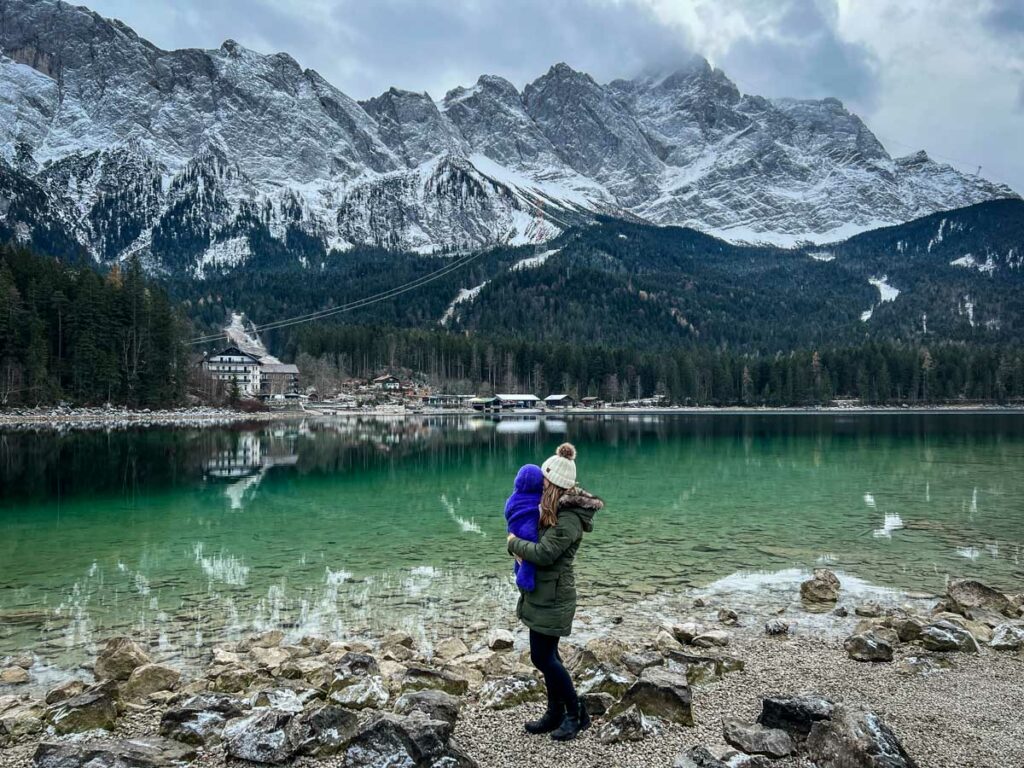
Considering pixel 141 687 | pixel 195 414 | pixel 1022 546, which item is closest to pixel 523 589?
pixel 141 687

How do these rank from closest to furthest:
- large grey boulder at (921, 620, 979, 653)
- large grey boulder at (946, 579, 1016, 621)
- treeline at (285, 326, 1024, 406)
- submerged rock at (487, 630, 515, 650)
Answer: large grey boulder at (921, 620, 979, 653)
submerged rock at (487, 630, 515, 650)
large grey boulder at (946, 579, 1016, 621)
treeline at (285, 326, 1024, 406)

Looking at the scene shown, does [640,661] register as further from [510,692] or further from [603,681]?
[510,692]

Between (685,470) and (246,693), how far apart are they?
32.8 m

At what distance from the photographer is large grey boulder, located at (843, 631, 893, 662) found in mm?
9352

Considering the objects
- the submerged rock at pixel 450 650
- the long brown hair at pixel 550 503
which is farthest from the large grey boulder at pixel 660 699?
the submerged rock at pixel 450 650

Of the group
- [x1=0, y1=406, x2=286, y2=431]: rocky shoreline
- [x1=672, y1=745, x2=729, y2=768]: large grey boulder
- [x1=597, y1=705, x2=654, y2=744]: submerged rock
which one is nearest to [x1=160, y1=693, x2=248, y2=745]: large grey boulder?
[x1=597, y1=705, x2=654, y2=744]: submerged rock

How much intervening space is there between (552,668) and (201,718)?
372 centimetres

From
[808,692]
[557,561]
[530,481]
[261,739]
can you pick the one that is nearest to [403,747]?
[261,739]

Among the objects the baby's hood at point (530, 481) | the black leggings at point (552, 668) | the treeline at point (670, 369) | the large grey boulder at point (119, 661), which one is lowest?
the large grey boulder at point (119, 661)

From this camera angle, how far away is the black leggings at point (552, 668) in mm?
6277

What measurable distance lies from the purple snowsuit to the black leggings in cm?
54

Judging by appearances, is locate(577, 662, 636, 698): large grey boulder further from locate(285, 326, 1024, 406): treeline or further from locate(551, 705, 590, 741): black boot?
locate(285, 326, 1024, 406): treeline

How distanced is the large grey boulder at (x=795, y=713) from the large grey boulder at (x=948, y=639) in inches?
165

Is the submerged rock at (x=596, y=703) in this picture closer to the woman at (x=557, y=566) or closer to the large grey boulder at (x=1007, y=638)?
the woman at (x=557, y=566)
